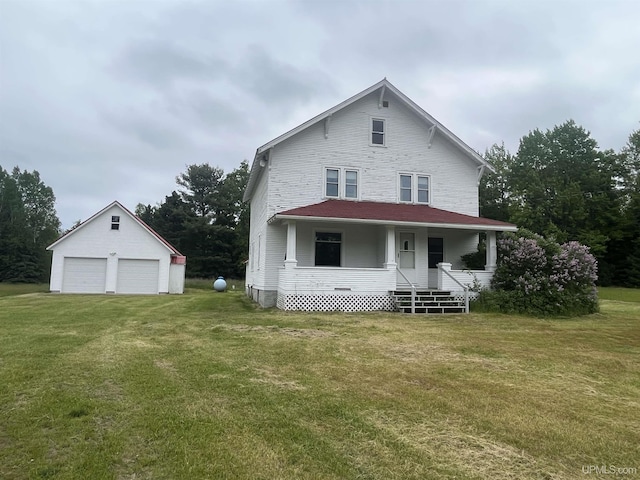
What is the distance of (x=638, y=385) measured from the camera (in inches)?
221

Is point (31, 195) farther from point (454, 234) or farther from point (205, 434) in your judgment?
point (205, 434)

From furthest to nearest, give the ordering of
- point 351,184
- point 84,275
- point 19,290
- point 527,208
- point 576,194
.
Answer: point 527,208, point 576,194, point 19,290, point 84,275, point 351,184

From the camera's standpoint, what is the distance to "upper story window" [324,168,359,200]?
16.7 meters

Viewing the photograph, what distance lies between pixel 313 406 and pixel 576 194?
4434 centimetres

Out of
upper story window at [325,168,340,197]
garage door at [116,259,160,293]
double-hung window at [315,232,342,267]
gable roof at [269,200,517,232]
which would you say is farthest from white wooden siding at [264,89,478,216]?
garage door at [116,259,160,293]

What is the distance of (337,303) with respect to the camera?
46.6 ft

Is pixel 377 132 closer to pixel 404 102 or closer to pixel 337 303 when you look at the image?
pixel 404 102

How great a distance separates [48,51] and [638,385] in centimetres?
2109

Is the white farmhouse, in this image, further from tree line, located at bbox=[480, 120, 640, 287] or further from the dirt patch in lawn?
tree line, located at bbox=[480, 120, 640, 287]

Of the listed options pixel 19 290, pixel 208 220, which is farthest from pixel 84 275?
pixel 208 220

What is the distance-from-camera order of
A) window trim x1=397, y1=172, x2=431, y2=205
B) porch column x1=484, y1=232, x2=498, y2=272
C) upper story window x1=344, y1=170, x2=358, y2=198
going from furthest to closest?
window trim x1=397, y1=172, x2=431, y2=205
upper story window x1=344, y1=170, x2=358, y2=198
porch column x1=484, y1=232, x2=498, y2=272

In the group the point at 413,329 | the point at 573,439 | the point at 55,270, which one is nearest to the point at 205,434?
the point at 573,439

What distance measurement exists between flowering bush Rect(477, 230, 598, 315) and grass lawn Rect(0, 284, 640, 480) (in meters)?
4.70

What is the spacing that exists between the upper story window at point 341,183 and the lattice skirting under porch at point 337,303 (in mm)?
4551
